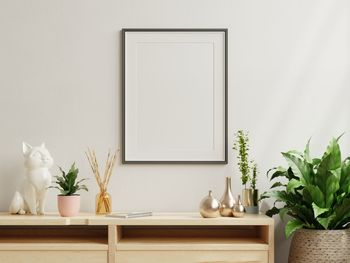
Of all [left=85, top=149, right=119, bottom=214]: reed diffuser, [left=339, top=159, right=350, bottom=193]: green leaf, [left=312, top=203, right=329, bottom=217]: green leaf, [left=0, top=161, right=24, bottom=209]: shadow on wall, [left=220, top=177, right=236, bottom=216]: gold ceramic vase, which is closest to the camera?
[left=312, top=203, right=329, bottom=217]: green leaf

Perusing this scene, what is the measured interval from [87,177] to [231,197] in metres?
0.88

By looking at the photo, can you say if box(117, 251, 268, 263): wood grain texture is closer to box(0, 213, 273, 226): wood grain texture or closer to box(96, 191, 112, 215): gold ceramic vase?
box(0, 213, 273, 226): wood grain texture

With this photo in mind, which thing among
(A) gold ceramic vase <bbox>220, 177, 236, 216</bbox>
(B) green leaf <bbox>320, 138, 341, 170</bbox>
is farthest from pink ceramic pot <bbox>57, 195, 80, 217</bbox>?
(B) green leaf <bbox>320, 138, 341, 170</bbox>

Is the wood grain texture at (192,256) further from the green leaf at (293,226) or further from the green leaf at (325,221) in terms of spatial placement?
the green leaf at (325,221)

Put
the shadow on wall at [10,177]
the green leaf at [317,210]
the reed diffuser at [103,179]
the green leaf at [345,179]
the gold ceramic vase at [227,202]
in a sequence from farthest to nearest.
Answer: the shadow on wall at [10,177] < the reed diffuser at [103,179] < the gold ceramic vase at [227,202] < the green leaf at [345,179] < the green leaf at [317,210]

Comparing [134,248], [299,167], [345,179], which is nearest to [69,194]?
[134,248]

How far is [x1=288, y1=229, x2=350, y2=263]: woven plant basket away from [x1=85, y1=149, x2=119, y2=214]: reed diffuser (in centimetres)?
111

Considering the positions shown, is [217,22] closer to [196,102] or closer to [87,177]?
[196,102]

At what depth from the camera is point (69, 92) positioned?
334 centimetres

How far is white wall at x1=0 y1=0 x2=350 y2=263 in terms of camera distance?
333cm

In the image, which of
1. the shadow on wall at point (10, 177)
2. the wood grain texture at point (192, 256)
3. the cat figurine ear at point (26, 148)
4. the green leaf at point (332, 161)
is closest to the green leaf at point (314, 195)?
the green leaf at point (332, 161)

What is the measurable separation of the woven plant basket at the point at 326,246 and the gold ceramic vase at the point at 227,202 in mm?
421

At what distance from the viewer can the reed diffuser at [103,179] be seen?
314 cm

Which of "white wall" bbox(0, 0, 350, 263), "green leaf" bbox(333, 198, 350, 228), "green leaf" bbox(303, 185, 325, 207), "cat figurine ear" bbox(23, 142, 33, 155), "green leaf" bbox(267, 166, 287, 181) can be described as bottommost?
"green leaf" bbox(333, 198, 350, 228)
